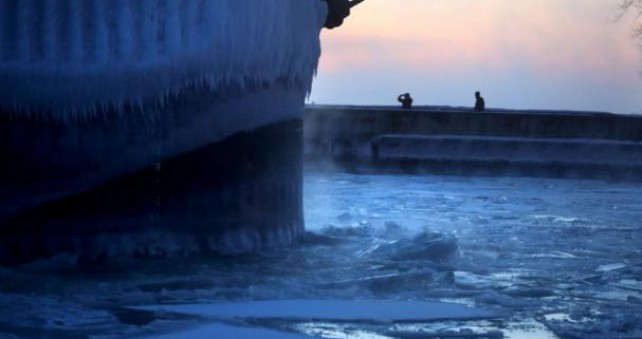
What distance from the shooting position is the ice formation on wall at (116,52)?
8.12 metres

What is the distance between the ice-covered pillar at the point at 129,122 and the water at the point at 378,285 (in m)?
0.29

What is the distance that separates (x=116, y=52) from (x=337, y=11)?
3.25 meters

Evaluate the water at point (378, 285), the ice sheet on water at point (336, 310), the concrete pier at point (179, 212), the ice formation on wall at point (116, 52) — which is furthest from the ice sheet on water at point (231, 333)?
the ice formation on wall at point (116, 52)

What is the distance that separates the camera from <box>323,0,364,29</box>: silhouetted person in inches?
435

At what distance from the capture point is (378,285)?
7.66 metres

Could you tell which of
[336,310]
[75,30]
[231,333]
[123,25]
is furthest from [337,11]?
[231,333]

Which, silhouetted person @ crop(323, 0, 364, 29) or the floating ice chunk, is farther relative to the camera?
silhouetted person @ crop(323, 0, 364, 29)

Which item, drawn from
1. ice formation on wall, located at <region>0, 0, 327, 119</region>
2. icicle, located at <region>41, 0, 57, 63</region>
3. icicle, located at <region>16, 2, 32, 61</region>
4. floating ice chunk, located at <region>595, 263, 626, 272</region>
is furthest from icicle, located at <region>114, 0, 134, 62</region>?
floating ice chunk, located at <region>595, 263, 626, 272</region>

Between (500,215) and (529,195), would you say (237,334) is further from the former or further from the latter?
(529,195)

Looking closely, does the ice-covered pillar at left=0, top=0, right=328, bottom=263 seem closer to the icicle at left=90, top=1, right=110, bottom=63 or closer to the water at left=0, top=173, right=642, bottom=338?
the icicle at left=90, top=1, right=110, bottom=63

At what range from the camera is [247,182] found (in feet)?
30.2

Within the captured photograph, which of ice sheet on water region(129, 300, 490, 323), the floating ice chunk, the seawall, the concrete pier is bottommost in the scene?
ice sheet on water region(129, 300, 490, 323)

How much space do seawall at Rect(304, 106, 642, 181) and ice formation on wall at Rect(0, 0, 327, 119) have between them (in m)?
12.9

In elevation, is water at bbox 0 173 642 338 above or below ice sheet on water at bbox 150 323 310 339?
above
